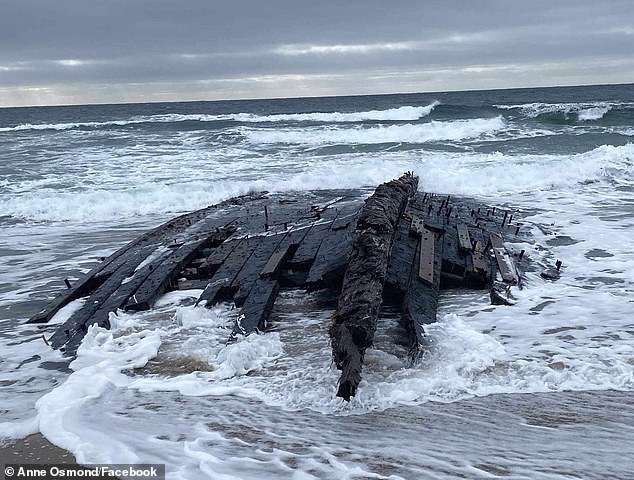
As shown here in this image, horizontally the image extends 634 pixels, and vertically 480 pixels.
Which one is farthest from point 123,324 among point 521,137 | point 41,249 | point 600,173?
point 521,137

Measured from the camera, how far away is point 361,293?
6.16 m

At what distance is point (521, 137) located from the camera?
3141 centimetres

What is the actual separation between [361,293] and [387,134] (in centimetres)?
2990

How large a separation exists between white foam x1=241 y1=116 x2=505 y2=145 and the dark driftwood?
24.6 metres

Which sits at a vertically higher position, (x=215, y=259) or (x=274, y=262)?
(x=274, y=262)

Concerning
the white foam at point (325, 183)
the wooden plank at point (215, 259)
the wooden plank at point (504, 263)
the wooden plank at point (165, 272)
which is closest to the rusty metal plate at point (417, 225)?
the wooden plank at point (504, 263)

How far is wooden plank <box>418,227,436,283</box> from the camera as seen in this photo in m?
7.90

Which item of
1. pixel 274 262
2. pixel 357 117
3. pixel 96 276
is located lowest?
pixel 96 276

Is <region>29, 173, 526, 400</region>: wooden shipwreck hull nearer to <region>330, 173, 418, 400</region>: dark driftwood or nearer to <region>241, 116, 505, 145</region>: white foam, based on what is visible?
<region>330, 173, 418, 400</region>: dark driftwood

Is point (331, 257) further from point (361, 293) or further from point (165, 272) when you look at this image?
point (165, 272)

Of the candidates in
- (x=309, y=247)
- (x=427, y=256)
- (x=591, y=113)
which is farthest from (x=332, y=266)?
(x=591, y=113)

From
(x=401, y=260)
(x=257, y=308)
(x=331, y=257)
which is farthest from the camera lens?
(x=401, y=260)

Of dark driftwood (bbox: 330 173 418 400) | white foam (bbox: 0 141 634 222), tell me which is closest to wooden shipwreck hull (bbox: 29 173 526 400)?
dark driftwood (bbox: 330 173 418 400)

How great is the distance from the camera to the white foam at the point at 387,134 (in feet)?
109
